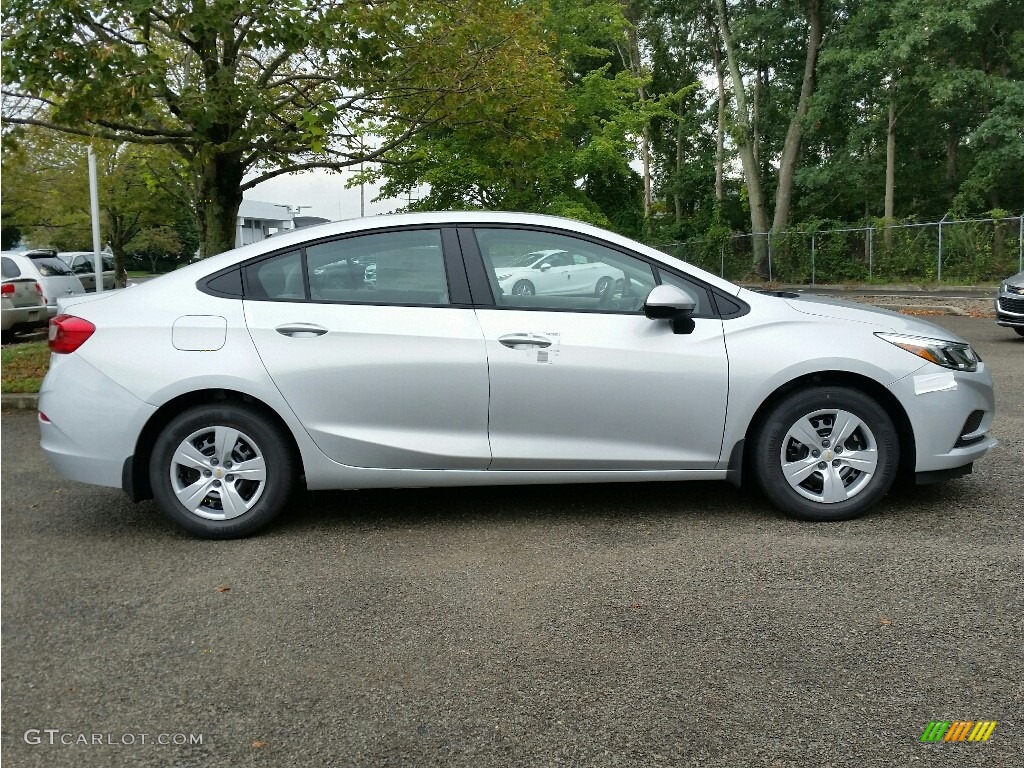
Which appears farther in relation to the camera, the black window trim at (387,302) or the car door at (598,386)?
the black window trim at (387,302)

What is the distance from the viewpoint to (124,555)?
4965 millimetres

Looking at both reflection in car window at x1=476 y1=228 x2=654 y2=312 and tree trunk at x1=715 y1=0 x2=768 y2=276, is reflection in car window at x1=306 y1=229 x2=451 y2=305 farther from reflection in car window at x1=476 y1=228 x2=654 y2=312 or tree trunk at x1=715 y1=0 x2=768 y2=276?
tree trunk at x1=715 y1=0 x2=768 y2=276

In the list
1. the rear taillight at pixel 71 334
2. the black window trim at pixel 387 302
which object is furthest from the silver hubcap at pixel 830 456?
the rear taillight at pixel 71 334

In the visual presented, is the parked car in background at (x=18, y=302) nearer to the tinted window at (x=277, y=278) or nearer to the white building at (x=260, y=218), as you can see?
the tinted window at (x=277, y=278)

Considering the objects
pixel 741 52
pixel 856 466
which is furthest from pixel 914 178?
pixel 856 466

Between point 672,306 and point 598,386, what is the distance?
0.56 meters

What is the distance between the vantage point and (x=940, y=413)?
202 inches

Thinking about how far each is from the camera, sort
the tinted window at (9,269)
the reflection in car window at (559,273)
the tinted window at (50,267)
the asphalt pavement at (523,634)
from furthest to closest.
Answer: the tinted window at (50,267) < the tinted window at (9,269) < the reflection in car window at (559,273) < the asphalt pavement at (523,634)

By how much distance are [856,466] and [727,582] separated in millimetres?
1293

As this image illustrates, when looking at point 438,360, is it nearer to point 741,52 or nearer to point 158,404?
point 158,404

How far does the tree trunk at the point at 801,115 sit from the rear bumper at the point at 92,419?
1152 inches

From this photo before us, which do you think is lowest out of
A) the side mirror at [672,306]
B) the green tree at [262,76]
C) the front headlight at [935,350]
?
the front headlight at [935,350]

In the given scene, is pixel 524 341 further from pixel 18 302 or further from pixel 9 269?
pixel 9 269

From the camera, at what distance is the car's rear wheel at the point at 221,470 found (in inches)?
198
